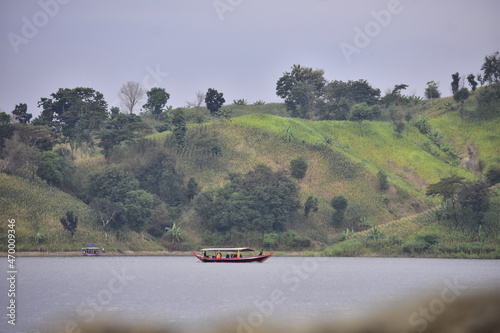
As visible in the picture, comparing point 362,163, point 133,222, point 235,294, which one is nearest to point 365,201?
point 362,163

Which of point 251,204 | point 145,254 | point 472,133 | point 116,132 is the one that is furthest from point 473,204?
point 116,132

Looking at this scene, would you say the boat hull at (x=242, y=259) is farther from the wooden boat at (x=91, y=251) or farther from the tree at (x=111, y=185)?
the tree at (x=111, y=185)

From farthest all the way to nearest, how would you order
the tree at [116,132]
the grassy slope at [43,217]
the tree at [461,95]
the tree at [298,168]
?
1. the tree at [461,95]
2. the tree at [116,132]
3. the tree at [298,168]
4. the grassy slope at [43,217]

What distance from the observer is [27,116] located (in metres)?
156

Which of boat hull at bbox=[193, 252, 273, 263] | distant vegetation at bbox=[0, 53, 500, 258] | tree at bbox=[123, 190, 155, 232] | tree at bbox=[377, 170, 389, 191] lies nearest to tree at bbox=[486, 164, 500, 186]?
distant vegetation at bbox=[0, 53, 500, 258]

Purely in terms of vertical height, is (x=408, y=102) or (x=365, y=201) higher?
(x=408, y=102)

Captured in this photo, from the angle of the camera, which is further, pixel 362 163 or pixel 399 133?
pixel 399 133

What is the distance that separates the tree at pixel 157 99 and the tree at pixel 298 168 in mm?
47414

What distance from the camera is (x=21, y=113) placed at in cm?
15538

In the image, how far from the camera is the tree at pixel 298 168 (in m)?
134

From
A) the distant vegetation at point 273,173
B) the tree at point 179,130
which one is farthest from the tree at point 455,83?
the tree at point 179,130

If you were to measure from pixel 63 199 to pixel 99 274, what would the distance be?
2042 inches

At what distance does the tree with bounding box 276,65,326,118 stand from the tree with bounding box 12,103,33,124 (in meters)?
68.2

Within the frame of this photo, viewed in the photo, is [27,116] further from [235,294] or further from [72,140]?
[235,294]
